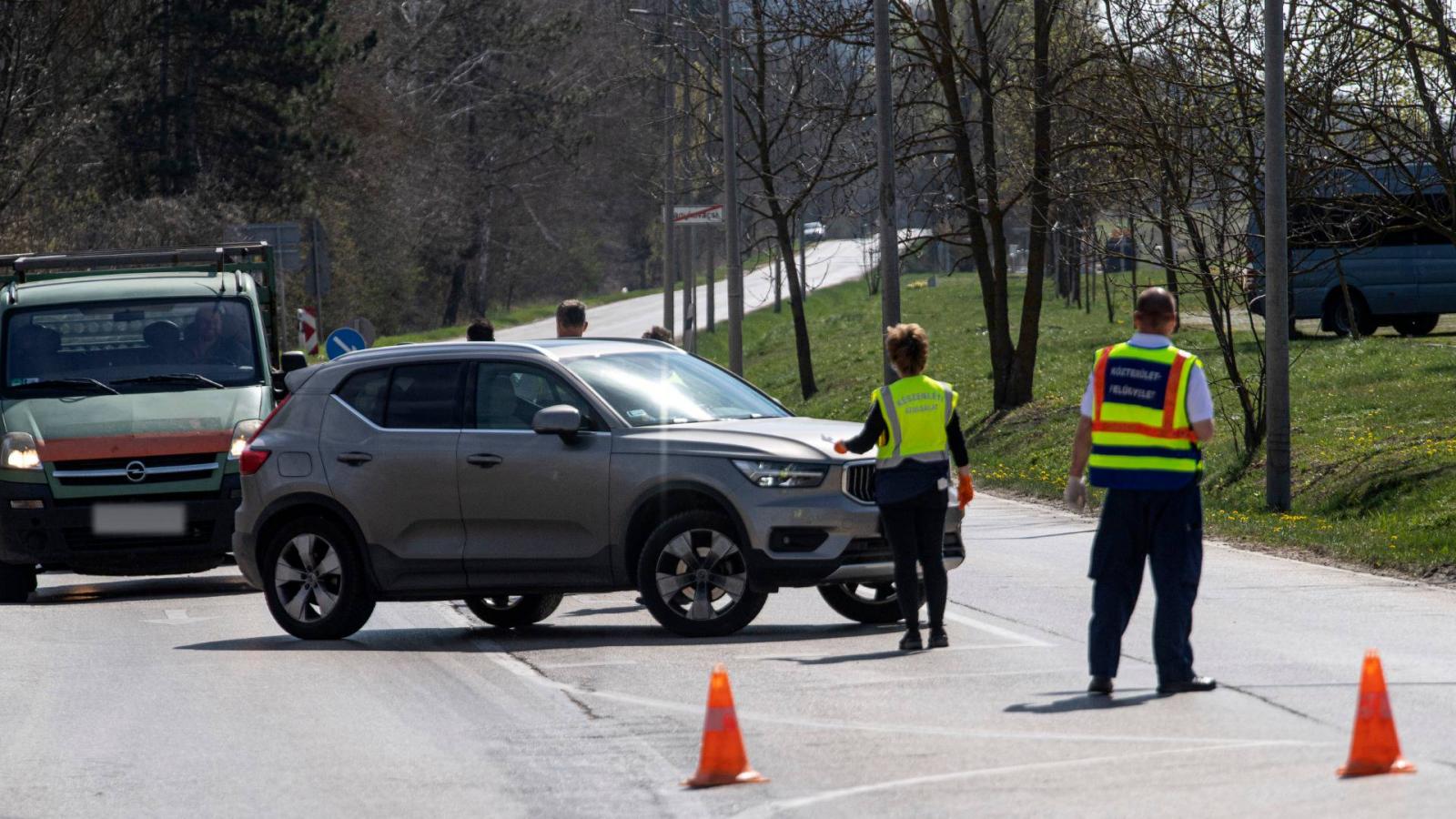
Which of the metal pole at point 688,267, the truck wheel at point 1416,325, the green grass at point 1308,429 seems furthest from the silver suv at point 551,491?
the truck wheel at point 1416,325

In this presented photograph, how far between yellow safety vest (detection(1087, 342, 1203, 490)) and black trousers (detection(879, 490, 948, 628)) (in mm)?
1692

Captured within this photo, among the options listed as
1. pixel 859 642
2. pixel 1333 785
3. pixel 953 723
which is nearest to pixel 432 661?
pixel 859 642

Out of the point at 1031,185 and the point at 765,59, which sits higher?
the point at 765,59

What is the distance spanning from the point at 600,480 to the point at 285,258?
73.6 feet

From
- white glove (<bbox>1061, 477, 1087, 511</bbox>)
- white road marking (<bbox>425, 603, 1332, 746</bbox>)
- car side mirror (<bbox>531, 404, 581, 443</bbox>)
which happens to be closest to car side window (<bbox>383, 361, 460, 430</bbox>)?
car side mirror (<bbox>531, 404, 581, 443</bbox>)

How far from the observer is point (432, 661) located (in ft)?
36.2

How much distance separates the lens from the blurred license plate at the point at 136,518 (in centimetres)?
1477

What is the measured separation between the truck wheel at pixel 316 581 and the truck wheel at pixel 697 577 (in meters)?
1.77

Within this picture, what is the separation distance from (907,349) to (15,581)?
7.80 meters

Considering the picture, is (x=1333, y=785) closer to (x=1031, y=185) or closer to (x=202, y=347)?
(x=202, y=347)

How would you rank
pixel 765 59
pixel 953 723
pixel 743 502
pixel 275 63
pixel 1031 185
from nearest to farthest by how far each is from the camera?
1. pixel 953 723
2. pixel 743 502
3. pixel 1031 185
4. pixel 765 59
5. pixel 275 63

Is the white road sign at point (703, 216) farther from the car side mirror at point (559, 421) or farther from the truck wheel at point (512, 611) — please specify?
the car side mirror at point (559, 421)

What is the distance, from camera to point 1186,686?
8773 mm

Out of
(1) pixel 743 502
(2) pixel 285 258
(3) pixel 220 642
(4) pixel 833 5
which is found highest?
(4) pixel 833 5
